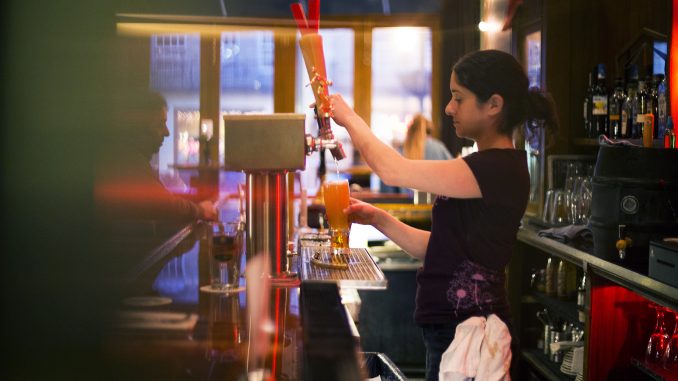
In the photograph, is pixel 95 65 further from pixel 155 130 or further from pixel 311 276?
pixel 155 130

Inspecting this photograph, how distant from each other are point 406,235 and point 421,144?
198 inches

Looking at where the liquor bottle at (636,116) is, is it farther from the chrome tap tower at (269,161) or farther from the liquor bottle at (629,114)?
the chrome tap tower at (269,161)

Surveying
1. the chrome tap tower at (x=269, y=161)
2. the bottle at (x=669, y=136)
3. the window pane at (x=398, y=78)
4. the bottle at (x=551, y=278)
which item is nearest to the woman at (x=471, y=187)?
the chrome tap tower at (x=269, y=161)

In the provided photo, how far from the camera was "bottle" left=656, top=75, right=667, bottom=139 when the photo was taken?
3.67 m

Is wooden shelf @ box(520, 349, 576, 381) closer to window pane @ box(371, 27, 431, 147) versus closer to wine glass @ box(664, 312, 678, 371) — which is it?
wine glass @ box(664, 312, 678, 371)

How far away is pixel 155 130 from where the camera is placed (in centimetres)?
342

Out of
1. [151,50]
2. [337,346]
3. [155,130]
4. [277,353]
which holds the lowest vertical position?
[277,353]

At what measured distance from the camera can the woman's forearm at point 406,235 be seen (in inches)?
101

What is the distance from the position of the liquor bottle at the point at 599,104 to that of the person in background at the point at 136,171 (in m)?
1.97

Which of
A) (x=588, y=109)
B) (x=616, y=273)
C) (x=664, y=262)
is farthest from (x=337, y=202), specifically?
(x=588, y=109)

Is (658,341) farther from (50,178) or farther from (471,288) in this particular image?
(50,178)

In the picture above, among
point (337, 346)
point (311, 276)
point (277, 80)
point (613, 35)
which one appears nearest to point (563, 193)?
point (613, 35)

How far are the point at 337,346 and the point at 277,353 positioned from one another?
511 mm

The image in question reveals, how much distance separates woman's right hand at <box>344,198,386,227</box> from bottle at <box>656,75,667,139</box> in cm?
166
